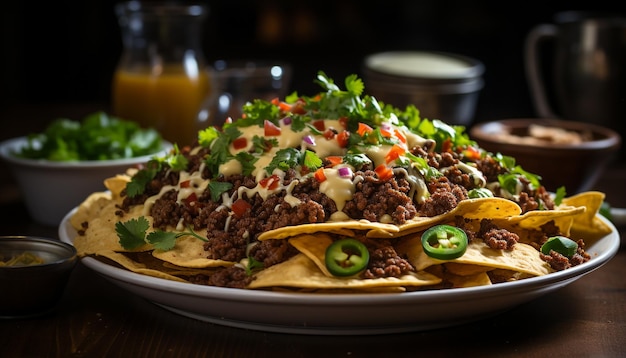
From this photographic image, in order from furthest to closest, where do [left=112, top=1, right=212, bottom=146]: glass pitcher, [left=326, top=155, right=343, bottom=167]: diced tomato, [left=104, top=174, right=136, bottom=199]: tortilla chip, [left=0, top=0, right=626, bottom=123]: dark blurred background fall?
1. [left=0, top=0, right=626, bottom=123]: dark blurred background
2. [left=112, top=1, right=212, bottom=146]: glass pitcher
3. [left=104, top=174, right=136, bottom=199]: tortilla chip
4. [left=326, top=155, right=343, bottom=167]: diced tomato

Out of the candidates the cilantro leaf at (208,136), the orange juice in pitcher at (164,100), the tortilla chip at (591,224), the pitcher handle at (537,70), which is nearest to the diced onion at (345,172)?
the cilantro leaf at (208,136)

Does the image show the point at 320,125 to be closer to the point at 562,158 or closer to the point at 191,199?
the point at 191,199

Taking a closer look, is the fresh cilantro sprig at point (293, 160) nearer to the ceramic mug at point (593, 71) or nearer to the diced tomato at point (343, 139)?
the diced tomato at point (343, 139)

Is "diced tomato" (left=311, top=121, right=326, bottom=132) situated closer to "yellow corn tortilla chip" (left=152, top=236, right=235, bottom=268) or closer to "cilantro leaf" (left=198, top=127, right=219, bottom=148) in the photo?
"cilantro leaf" (left=198, top=127, right=219, bottom=148)

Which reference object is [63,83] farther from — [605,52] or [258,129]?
[258,129]

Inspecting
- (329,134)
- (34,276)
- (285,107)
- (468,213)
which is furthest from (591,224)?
(34,276)

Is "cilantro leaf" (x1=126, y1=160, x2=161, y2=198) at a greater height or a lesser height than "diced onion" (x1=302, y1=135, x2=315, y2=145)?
lesser

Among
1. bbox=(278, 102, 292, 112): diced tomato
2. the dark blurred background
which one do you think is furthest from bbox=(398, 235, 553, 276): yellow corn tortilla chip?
the dark blurred background
